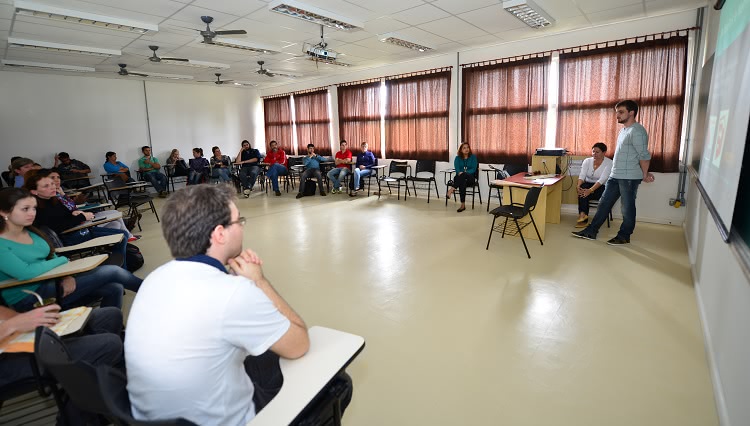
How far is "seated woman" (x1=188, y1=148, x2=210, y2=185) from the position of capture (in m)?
9.52

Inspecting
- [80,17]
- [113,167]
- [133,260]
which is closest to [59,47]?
[80,17]

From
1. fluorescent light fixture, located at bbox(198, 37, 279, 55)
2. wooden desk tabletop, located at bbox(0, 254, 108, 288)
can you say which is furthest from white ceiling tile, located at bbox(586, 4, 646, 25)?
wooden desk tabletop, located at bbox(0, 254, 108, 288)

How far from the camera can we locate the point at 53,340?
119 centimetres

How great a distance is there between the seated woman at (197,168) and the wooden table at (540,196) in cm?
741

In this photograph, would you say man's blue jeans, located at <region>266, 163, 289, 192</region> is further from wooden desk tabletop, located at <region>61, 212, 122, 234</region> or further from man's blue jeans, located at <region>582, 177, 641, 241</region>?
man's blue jeans, located at <region>582, 177, 641, 241</region>

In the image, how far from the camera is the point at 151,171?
920 centimetres

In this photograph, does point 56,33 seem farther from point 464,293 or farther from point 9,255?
point 464,293

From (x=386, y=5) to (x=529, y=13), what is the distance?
185 cm

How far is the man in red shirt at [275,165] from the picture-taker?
9164 millimetres

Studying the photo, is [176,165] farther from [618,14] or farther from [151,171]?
[618,14]

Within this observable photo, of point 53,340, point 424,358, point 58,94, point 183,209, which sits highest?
point 58,94

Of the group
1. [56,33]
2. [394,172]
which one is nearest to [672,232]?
[394,172]

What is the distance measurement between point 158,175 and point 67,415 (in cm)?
886

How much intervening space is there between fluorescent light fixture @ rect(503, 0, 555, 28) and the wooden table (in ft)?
6.86
